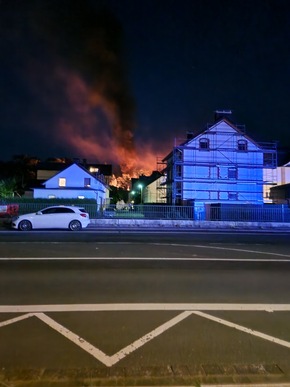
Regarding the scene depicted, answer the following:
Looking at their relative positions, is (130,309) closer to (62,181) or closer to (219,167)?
(219,167)

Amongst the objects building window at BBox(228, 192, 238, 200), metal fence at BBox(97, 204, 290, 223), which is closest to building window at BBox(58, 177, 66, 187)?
metal fence at BBox(97, 204, 290, 223)

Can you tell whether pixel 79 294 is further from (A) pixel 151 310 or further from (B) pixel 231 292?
(B) pixel 231 292

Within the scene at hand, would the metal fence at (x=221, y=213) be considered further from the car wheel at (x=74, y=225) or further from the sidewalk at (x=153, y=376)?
the sidewalk at (x=153, y=376)

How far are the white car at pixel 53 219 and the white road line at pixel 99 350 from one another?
1615 centimetres

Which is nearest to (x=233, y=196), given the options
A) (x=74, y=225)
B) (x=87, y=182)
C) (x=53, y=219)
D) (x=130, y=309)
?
(x=87, y=182)

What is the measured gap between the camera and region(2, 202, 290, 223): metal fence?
2708 centimetres

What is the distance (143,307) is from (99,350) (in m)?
1.77

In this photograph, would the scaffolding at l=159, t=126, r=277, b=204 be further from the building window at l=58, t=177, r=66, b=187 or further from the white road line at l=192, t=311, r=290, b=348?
the white road line at l=192, t=311, r=290, b=348

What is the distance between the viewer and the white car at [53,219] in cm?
2062

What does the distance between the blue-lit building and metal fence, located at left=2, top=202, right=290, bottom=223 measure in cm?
1199

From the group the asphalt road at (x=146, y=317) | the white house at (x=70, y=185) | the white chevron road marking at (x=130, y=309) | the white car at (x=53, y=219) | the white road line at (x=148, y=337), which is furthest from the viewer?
the white house at (x=70, y=185)

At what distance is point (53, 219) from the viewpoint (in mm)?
20875

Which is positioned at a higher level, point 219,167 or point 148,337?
point 219,167

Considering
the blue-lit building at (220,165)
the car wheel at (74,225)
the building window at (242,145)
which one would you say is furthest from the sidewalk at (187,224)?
the building window at (242,145)
